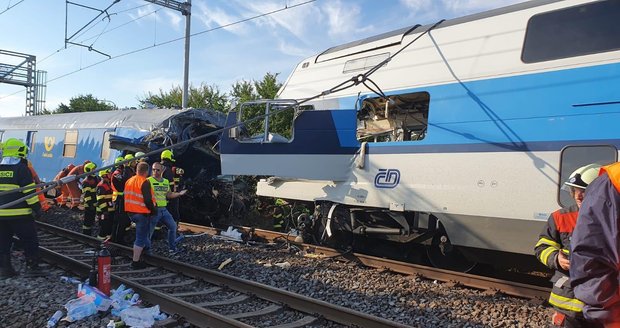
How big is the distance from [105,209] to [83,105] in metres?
34.6

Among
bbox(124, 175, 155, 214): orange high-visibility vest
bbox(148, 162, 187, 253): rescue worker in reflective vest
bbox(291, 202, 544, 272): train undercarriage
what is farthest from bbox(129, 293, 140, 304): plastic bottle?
bbox(291, 202, 544, 272): train undercarriage

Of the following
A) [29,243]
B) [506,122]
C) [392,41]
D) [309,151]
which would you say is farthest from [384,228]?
[29,243]

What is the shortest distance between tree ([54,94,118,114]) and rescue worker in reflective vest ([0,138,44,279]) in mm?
34849

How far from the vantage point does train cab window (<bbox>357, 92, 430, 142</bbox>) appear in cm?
711

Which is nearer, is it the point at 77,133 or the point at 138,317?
the point at 138,317

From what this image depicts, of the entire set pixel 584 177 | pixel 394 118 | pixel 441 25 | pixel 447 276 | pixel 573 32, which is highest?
pixel 441 25

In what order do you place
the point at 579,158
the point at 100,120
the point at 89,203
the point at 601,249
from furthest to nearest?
the point at 100,120
the point at 89,203
the point at 579,158
the point at 601,249

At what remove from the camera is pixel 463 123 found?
19.2 feet

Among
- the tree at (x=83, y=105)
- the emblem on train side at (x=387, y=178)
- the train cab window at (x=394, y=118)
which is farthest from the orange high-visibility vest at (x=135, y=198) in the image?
the tree at (x=83, y=105)

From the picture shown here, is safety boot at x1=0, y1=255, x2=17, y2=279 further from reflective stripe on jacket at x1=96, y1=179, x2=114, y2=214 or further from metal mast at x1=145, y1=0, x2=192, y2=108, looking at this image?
metal mast at x1=145, y1=0, x2=192, y2=108

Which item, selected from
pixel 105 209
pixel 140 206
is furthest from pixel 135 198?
pixel 105 209

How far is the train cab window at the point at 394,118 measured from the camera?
7.11 m

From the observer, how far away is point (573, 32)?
518 cm

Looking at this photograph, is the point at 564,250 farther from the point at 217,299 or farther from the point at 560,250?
the point at 217,299
